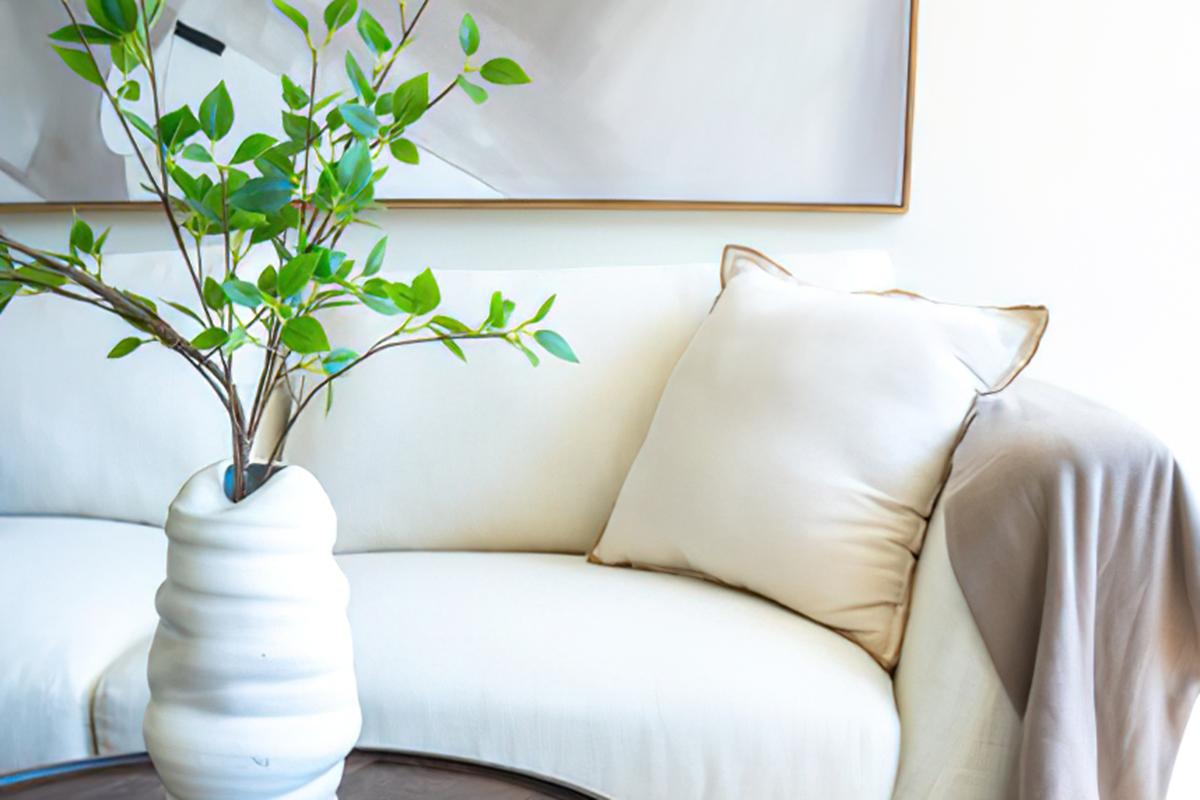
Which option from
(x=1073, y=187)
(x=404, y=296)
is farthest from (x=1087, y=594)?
(x=1073, y=187)

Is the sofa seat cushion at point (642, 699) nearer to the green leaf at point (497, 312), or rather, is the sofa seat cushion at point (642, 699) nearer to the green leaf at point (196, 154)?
the green leaf at point (497, 312)

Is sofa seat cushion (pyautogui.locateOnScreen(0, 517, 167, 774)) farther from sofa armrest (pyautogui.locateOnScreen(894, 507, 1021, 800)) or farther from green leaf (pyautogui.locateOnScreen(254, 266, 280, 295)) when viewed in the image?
sofa armrest (pyautogui.locateOnScreen(894, 507, 1021, 800))

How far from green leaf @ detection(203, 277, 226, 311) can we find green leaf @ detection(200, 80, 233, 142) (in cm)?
9

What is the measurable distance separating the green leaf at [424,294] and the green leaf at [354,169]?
0.07m

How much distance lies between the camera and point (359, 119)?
66cm

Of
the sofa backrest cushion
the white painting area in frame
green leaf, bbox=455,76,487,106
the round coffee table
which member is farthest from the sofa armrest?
the white painting area in frame

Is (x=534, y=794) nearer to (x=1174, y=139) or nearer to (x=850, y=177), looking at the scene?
(x=850, y=177)

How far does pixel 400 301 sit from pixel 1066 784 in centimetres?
83

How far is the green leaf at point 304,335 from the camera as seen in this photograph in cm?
65

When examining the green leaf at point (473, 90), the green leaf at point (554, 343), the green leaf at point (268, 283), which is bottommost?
the green leaf at point (554, 343)

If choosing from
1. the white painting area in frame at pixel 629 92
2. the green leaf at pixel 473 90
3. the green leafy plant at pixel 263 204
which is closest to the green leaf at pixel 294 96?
the green leafy plant at pixel 263 204

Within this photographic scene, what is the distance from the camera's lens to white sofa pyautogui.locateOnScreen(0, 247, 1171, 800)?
1163 millimetres

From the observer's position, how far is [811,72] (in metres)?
2.05

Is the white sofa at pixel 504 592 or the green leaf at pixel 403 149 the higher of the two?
the green leaf at pixel 403 149
